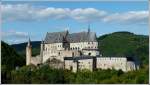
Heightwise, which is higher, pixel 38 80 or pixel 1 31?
pixel 1 31

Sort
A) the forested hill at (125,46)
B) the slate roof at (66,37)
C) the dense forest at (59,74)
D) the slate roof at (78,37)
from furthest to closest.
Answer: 1. the slate roof at (78,37)
2. the slate roof at (66,37)
3. the forested hill at (125,46)
4. the dense forest at (59,74)

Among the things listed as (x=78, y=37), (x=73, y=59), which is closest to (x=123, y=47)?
(x=78, y=37)

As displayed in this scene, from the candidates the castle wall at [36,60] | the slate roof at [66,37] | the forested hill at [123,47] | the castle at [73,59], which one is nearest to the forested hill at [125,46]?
the forested hill at [123,47]

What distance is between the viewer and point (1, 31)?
227 centimetres

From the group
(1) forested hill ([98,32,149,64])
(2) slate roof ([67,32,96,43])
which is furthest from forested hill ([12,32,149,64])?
(2) slate roof ([67,32,96,43])

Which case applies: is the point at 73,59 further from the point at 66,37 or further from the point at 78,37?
the point at 66,37

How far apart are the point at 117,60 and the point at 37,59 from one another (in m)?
1.46

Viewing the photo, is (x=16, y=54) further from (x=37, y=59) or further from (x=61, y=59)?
(x=61, y=59)

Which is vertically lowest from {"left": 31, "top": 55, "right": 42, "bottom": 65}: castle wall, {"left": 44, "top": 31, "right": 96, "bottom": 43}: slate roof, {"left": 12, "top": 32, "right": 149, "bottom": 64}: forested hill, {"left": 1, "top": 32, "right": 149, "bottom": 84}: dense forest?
{"left": 1, "top": 32, "right": 149, "bottom": 84}: dense forest

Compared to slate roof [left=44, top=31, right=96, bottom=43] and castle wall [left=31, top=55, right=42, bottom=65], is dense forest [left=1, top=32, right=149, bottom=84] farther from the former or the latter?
slate roof [left=44, top=31, right=96, bottom=43]

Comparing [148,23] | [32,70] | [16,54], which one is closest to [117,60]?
[16,54]

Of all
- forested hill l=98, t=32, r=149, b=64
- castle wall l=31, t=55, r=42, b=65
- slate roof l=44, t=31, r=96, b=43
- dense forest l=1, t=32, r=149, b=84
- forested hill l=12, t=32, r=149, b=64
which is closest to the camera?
dense forest l=1, t=32, r=149, b=84

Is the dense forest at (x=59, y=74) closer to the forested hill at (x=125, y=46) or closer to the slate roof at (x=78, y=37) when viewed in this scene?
the forested hill at (x=125, y=46)

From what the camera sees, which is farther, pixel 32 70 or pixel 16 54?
pixel 16 54
